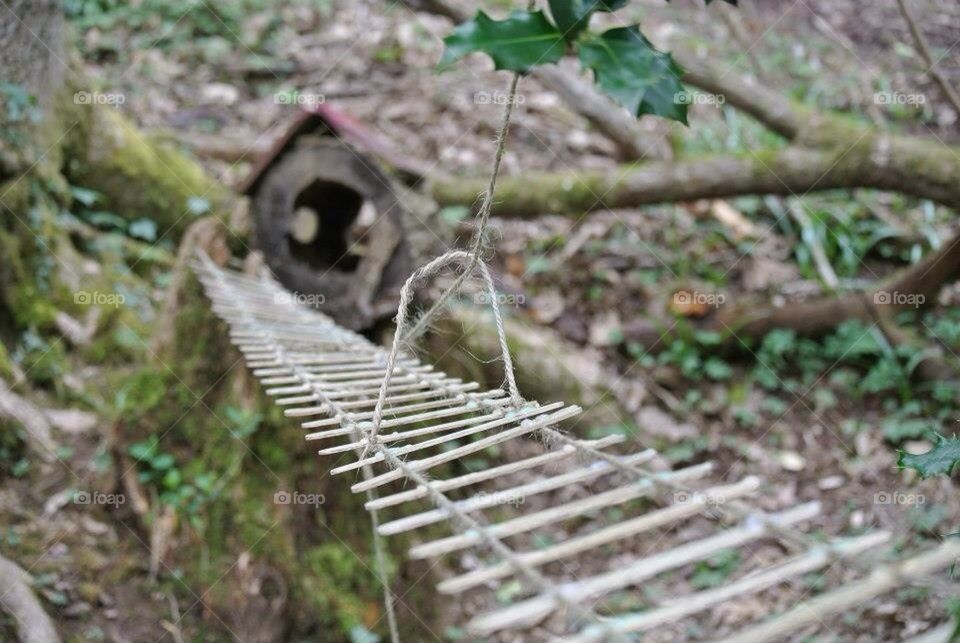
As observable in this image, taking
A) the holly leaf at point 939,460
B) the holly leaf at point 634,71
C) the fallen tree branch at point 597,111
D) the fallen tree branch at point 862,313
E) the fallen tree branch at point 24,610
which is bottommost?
the fallen tree branch at point 862,313

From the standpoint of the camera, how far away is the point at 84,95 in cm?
312

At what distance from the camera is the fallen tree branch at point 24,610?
5.83 ft

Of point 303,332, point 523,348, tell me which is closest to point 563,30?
point 303,332

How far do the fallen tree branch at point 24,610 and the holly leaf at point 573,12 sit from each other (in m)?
1.75

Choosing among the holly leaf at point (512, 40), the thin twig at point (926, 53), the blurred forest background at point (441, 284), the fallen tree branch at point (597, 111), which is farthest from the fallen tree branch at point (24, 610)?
the fallen tree branch at point (597, 111)

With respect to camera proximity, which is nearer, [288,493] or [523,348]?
[288,493]

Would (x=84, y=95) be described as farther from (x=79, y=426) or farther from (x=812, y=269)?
(x=812, y=269)

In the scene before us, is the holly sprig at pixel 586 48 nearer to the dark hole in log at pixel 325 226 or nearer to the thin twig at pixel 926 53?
the thin twig at pixel 926 53

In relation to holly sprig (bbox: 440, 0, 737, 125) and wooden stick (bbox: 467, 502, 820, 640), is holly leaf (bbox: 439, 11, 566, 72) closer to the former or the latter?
holly sprig (bbox: 440, 0, 737, 125)

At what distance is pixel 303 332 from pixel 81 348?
1.23m

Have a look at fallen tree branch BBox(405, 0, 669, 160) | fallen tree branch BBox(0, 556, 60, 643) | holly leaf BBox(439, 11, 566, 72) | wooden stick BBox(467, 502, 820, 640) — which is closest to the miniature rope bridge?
wooden stick BBox(467, 502, 820, 640)

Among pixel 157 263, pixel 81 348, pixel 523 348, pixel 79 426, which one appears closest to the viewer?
pixel 79 426

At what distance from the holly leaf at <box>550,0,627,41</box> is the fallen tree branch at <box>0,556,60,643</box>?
1.75 meters

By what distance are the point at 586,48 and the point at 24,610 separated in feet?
5.81
